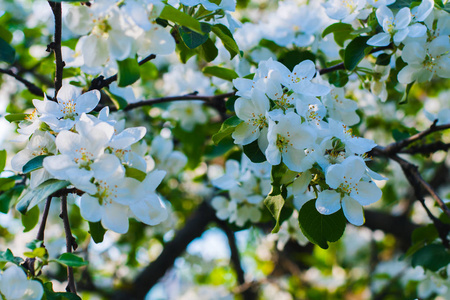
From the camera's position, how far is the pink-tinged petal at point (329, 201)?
40.5 inches

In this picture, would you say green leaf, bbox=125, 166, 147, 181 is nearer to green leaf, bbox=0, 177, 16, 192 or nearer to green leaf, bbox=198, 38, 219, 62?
green leaf, bbox=198, 38, 219, 62

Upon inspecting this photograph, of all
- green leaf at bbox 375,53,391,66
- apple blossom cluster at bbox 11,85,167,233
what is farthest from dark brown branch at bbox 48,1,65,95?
green leaf at bbox 375,53,391,66

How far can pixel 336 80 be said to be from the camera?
1.49 metres

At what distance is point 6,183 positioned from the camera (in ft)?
4.71

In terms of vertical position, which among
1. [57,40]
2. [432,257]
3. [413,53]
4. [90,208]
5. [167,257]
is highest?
[57,40]

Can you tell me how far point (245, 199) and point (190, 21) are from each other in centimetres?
78

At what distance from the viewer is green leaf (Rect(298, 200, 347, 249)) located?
3.54 feet

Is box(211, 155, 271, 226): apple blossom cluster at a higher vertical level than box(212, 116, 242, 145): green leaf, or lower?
lower

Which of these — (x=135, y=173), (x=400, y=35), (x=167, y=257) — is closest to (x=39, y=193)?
(x=135, y=173)

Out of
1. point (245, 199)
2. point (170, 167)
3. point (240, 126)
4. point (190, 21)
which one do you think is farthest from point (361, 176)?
point (170, 167)

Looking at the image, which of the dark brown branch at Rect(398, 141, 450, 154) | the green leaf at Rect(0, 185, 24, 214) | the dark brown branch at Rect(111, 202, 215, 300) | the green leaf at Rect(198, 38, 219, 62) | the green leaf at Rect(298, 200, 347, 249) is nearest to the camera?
the green leaf at Rect(298, 200, 347, 249)

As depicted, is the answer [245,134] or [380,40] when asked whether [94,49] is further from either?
[380,40]

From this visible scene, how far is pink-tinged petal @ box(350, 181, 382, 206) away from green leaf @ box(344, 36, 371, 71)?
0.45m

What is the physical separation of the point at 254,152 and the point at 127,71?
38 centimetres
